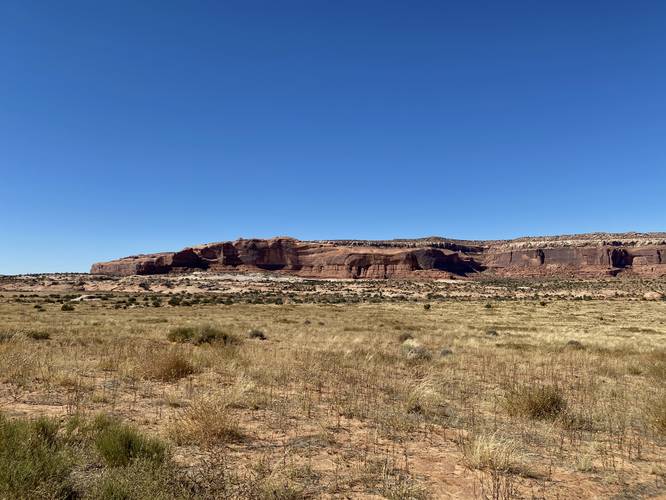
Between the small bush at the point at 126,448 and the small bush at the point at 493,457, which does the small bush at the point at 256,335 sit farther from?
the small bush at the point at 493,457

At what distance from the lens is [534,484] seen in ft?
13.9

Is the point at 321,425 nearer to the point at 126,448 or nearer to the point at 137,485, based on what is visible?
the point at 126,448

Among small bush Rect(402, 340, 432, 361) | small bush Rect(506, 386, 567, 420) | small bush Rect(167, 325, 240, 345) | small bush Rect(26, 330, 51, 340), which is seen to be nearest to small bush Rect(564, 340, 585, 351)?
small bush Rect(402, 340, 432, 361)

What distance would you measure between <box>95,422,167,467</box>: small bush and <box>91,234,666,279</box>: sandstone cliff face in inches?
4530

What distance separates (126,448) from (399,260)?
119523 millimetres

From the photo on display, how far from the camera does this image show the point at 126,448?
4.07 metres

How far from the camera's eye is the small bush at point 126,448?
3.91 metres

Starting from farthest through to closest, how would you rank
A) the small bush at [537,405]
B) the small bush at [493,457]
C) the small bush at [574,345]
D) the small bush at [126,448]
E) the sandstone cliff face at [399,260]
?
1. the sandstone cliff face at [399,260]
2. the small bush at [574,345]
3. the small bush at [537,405]
4. the small bush at [493,457]
5. the small bush at [126,448]

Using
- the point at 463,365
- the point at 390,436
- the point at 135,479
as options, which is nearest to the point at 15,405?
the point at 135,479

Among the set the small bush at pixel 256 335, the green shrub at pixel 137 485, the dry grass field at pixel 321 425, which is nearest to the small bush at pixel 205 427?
the dry grass field at pixel 321 425

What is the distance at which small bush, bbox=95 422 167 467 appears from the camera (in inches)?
154

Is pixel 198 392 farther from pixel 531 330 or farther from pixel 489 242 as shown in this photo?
pixel 489 242

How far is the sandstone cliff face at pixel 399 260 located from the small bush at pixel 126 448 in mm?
115058

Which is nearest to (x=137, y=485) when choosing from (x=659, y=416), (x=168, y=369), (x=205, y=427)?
(x=205, y=427)
